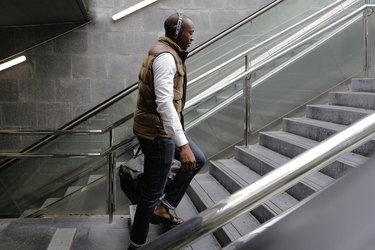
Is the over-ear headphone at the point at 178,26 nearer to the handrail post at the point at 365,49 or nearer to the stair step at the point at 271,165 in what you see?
the stair step at the point at 271,165

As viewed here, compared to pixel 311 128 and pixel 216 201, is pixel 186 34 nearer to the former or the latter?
pixel 216 201

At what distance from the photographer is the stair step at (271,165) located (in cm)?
277

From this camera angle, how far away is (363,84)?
4.29 m

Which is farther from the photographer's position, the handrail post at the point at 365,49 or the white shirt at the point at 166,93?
the handrail post at the point at 365,49

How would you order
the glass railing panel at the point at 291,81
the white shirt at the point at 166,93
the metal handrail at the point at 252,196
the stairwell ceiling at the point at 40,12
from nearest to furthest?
the metal handrail at the point at 252,196 → the white shirt at the point at 166,93 → the glass railing panel at the point at 291,81 → the stairwell ceiling at the point at 40,12

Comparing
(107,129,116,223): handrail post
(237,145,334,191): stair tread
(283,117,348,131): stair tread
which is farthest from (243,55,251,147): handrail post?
(107,129,116,223): handrail post

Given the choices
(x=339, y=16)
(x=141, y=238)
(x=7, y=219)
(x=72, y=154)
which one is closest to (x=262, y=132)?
(x=339, y=16)

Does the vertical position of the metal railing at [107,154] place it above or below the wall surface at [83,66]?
below

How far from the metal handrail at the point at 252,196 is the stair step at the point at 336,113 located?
2.27 m

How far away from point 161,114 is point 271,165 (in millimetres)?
1452

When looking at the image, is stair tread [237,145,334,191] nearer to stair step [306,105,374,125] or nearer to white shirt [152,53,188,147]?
stair step [306,105,374,125]

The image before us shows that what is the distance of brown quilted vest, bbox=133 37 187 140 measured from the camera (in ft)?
7.88

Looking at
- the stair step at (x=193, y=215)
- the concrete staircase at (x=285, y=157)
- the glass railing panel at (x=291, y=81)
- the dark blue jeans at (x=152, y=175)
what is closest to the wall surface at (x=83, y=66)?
the glass railing panel at (x=291, y=81)

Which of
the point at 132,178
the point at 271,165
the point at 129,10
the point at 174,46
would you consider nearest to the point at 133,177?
the point at 132,178
